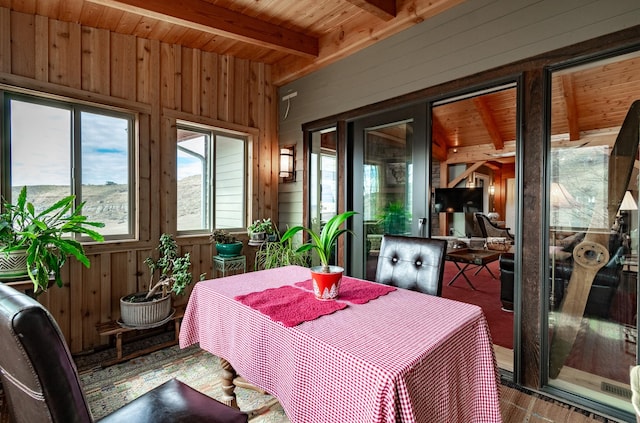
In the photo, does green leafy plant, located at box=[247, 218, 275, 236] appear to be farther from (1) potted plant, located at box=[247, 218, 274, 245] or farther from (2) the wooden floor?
(2) the wooden floor

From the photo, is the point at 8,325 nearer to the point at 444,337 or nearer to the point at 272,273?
the point at 444,337

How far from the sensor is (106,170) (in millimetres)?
3055

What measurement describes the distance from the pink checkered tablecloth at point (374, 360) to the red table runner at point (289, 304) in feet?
0.11

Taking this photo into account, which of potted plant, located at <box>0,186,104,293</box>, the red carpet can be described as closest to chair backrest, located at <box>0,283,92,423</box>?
potted plant, located at <box>0,186,104,293</box>

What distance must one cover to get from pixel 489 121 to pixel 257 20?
4.62 meters

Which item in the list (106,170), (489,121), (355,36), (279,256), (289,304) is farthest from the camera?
(489,121)

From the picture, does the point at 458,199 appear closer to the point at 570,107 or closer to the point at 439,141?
the point at 439,141

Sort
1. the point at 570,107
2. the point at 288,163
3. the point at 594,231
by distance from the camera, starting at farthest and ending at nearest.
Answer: the point at 288,163 → the point at 570,107 → the point at 594,231

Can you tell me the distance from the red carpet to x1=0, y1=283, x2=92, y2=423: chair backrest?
10.3 ft

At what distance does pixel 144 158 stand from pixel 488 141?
6.69m

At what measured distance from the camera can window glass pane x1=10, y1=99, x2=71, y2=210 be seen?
261 centimetres

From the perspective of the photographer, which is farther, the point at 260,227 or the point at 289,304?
the point at 260,227

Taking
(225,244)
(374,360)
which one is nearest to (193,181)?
(225,244)

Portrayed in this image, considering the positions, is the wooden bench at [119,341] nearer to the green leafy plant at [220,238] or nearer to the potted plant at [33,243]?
the potted plant at [33,243]
